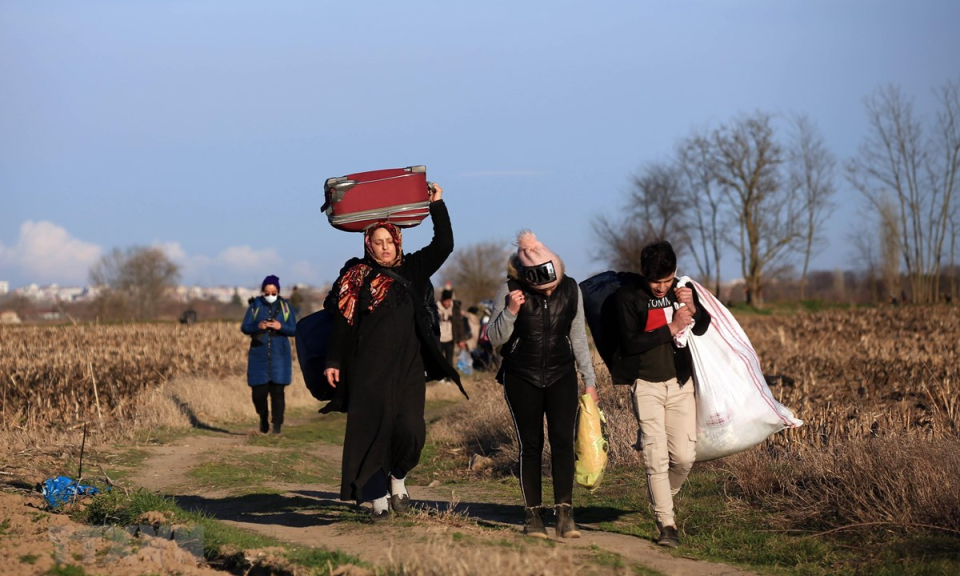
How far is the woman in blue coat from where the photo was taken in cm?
1321

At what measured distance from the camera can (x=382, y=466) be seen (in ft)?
23.3

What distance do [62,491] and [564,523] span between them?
394 cm

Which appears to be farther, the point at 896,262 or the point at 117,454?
the point at 896,262

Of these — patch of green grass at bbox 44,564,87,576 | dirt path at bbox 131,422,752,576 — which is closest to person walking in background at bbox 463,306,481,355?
dirt path at bbox 131,422,752,576

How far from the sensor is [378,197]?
713 centimetres

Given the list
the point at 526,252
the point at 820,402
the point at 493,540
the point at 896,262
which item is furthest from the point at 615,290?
the point at 896,262

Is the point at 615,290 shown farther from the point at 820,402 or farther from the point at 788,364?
the point at 788,364

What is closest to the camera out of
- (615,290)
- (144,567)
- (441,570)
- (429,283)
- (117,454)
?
(441,570)

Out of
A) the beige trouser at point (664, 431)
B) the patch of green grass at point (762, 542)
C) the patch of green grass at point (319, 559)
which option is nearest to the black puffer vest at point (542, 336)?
the beige trouser at point (664, 431)

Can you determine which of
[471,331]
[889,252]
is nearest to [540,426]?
[471,331]

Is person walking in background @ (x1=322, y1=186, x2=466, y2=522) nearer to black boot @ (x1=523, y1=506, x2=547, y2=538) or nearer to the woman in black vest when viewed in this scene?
Answer: the woman in black vest

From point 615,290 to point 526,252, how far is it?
0.75 metres

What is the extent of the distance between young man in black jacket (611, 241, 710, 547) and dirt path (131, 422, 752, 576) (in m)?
0.43

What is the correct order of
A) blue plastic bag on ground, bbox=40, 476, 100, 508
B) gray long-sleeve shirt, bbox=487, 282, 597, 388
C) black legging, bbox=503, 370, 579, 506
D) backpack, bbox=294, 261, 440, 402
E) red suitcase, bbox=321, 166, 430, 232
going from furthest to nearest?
1. blue plastic bag on ground, bbox=40, 476, 100, 508
2. backpack, bbox=294, 261, 440, 402
3. red suitcase, bbox=321, 166, 430, 232
4. black legging, bbox=503, 370, 579, 506
5. gray long-sleeve shirt, bbox=487, 282, 597, 388
